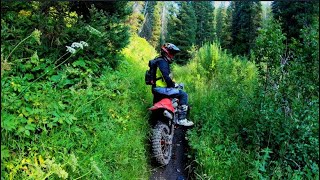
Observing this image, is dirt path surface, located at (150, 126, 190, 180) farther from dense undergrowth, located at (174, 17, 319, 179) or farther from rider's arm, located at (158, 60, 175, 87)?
rider's arm, located at (158, 60, 175, 87)

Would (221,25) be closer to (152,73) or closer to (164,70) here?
(152,73)

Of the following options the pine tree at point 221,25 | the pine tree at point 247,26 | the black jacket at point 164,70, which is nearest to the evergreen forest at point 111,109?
the black jacket at point 164,70

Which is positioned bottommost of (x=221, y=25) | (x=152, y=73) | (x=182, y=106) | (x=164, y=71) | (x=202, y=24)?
(x=221, y=25)

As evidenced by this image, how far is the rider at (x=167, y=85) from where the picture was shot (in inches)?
260

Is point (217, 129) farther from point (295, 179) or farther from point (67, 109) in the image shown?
point (67, 109)

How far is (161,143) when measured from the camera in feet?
20.1

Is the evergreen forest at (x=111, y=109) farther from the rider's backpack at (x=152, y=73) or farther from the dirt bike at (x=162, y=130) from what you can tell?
the rider's backpack at (x=152, y=73)

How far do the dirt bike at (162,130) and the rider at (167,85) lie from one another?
239mm

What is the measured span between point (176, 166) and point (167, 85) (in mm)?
1721

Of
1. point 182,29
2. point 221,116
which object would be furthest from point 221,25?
point 221,116

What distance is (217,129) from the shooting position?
646 centimetres

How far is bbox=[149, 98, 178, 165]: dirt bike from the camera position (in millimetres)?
5891

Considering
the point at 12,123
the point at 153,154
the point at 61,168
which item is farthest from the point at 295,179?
the point at 12,123

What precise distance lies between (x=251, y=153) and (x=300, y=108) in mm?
1198
